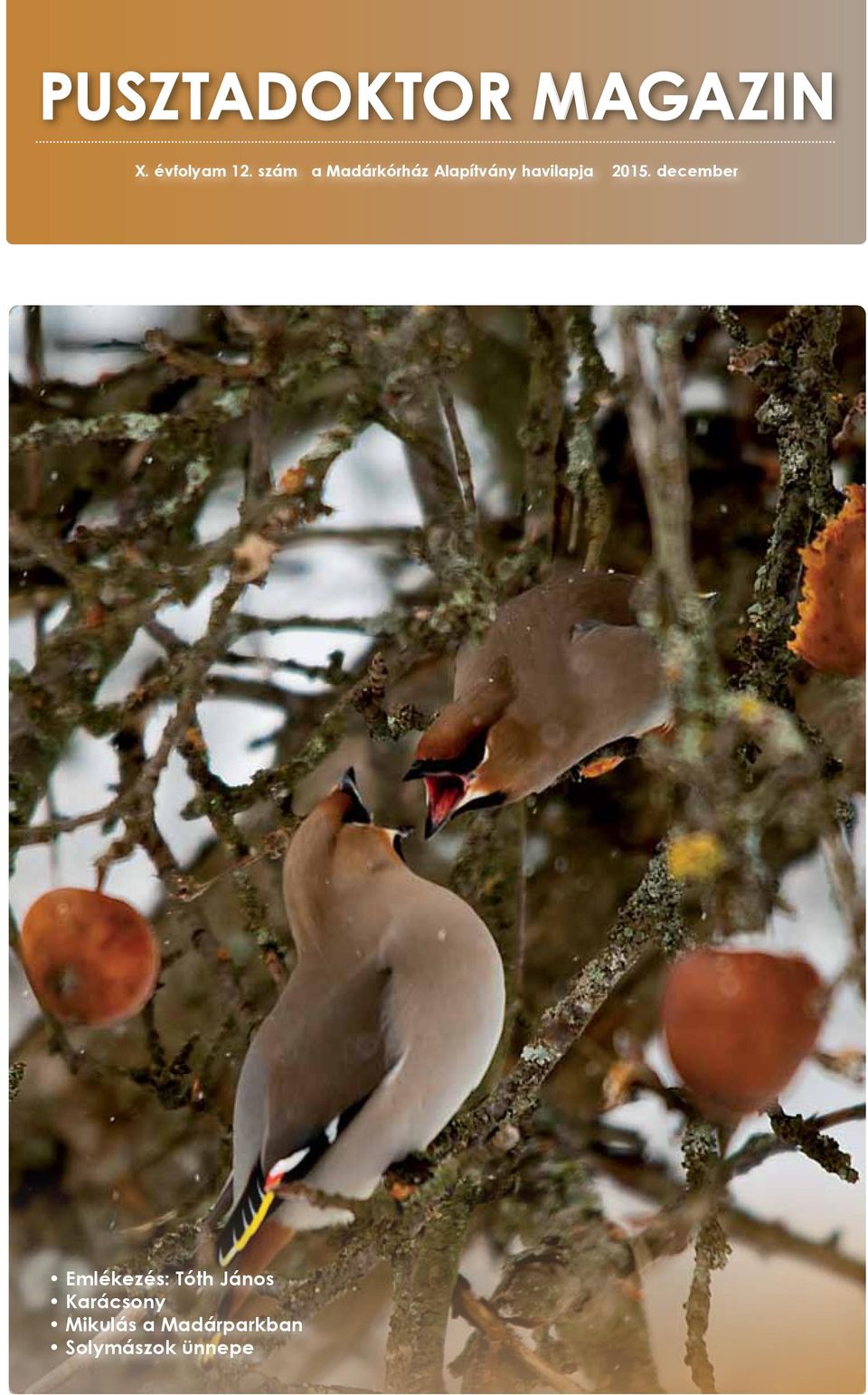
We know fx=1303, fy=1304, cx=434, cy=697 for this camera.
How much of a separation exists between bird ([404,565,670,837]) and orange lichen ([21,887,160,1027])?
57 cm

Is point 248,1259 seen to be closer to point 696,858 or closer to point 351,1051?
point 351,1051

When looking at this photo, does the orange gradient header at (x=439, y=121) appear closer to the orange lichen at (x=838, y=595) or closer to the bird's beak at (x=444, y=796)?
the orange lichen at (x=838, y=595)

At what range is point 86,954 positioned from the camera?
2340mm

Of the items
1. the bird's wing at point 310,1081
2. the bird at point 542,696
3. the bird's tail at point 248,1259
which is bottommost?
the bird's tail at point 248,1259

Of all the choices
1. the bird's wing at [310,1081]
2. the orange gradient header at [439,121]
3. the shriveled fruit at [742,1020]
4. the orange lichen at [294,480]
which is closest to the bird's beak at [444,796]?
the bird's wing at [310,1081]

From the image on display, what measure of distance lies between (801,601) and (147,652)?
1.21 m

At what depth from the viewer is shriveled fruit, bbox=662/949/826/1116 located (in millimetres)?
2195

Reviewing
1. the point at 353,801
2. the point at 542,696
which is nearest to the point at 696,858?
the point at 542,696

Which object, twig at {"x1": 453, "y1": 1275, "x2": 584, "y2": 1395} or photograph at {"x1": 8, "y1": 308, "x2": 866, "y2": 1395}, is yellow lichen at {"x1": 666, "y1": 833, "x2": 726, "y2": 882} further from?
twig at {"x1": 453, "y1": 1275, "x2": 584, "y2": 1395}

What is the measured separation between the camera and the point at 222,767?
97.3 inches

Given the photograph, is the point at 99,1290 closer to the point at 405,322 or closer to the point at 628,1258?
the point at 628,1258

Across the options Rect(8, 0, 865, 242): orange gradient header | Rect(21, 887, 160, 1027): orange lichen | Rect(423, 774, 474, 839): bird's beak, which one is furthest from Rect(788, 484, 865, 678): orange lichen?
Rect(21, 887, 160, 1027): orange lichen

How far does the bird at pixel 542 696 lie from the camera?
2.32 m

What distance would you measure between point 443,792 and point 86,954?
704 mm
